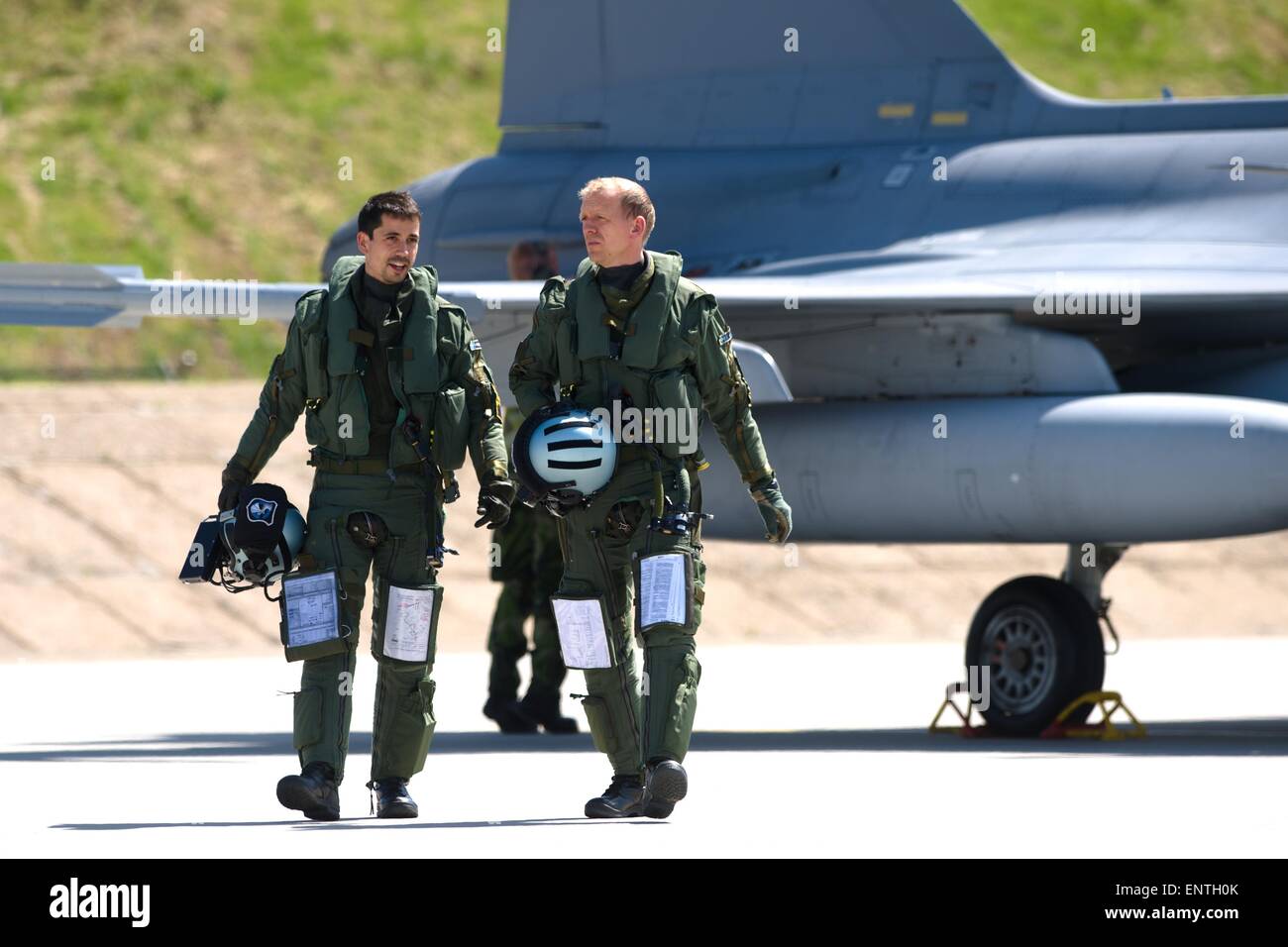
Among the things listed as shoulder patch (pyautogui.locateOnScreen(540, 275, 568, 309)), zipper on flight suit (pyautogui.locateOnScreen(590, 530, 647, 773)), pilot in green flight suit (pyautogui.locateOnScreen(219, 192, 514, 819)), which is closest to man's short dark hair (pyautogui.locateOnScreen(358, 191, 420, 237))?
pilot in green flight suit (pyautogui.locateOnScreen(219, 192, 514, 819))

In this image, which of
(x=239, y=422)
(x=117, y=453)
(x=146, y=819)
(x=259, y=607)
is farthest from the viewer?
(x=239, y=422)

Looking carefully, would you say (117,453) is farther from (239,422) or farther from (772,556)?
(772,556)

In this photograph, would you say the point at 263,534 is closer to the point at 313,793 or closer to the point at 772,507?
the point at 313,793

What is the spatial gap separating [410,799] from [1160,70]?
49.3m

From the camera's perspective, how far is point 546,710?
11695 millimetres

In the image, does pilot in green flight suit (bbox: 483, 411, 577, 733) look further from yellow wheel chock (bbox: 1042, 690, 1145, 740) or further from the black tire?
yellow wheel chock (bbox: 1042, 690, 1145, 740)

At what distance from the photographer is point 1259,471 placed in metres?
10.1

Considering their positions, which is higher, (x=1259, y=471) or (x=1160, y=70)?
(x=1160, y=70)

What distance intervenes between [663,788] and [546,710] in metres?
4.83

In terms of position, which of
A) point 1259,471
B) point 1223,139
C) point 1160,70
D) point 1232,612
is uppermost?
point 1160,70

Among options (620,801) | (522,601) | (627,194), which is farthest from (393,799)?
(522,601)

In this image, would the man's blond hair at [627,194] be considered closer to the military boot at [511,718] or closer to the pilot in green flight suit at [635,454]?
the pilot in green flight suit at [635,454]
